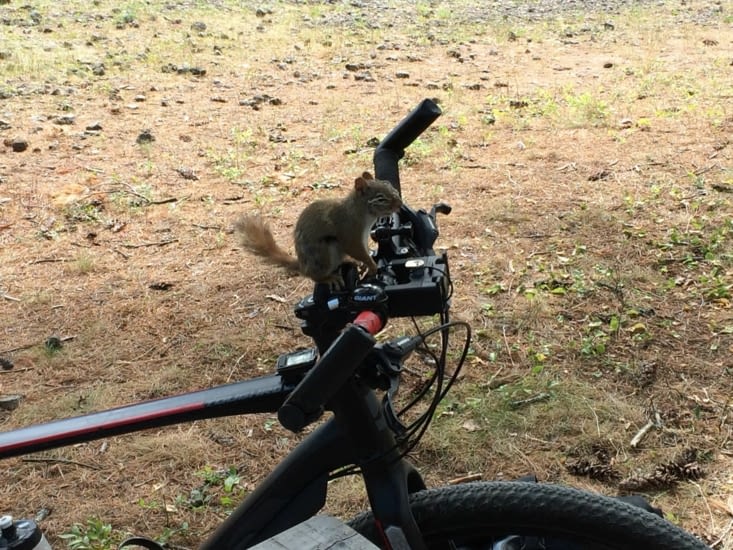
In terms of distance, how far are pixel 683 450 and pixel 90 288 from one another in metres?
3.69

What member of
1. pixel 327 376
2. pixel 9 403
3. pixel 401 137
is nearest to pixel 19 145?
pixel 9 403

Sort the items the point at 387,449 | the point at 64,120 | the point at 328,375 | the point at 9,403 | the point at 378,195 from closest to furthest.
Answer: the point at 328,375
the point at 387,449
the point at 378,195
the point at 9,403
the point at 64,120

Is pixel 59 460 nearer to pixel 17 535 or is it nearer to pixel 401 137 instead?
pixel 17 535

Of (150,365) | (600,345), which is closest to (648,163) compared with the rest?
(600,345)

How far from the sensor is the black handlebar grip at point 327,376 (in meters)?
1.11

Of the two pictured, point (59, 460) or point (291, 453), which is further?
point (59, 460)

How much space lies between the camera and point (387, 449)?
1.43 metres

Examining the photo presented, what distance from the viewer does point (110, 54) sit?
938 centimetres

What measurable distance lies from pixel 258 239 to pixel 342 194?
371 centimetres

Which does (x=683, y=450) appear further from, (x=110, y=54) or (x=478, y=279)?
(x=110, y=54)

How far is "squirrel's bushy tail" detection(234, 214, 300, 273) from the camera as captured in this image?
200 cm

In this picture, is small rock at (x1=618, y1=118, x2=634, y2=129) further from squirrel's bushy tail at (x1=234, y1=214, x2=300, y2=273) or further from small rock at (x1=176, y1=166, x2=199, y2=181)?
squirrel's bushy tail at (x1=234, y1=214, x2=300, y2=273)

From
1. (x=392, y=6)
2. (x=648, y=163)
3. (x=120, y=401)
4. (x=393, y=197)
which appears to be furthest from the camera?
(x=392, y=6)

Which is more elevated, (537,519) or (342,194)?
(537,519)
